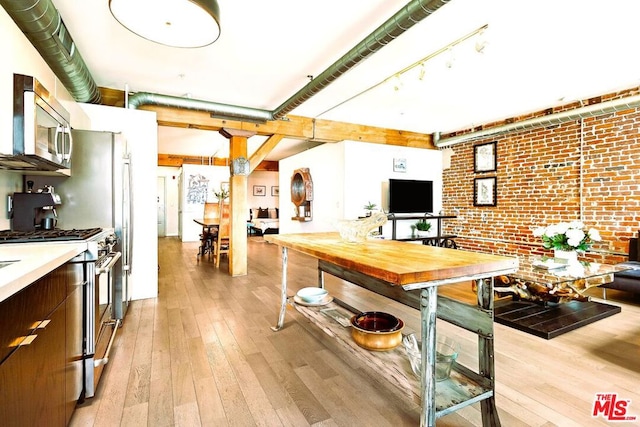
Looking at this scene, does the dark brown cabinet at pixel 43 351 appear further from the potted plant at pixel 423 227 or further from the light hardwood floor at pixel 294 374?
the potted plant at pixel 423 227

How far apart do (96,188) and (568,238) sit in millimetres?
4431

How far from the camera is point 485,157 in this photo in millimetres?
6211

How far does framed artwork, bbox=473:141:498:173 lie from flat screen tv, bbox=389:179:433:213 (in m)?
0.95

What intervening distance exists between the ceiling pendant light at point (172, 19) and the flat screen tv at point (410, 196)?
4754mm

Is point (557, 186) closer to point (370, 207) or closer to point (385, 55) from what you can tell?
point (370, 207)

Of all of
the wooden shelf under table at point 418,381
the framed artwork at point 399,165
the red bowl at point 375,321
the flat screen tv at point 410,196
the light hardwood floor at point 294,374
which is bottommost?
the light hardwood floor at point 294,374

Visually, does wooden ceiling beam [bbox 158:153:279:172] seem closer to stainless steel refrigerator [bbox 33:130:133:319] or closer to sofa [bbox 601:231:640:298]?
stainless steel refrigerator [bbox 33:130:133:319]

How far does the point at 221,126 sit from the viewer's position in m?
4.80

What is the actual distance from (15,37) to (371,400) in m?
2.88

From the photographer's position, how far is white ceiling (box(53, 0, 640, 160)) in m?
2.53

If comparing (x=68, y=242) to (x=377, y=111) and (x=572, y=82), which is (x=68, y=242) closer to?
(x=377, y=111)

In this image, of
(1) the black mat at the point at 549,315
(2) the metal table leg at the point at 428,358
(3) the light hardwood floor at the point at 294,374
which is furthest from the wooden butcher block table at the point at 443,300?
(1) the black mat at the point at 549,315

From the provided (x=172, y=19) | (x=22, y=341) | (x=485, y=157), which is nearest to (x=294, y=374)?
(x=22, y=341)

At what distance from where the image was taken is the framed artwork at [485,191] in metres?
6.08
